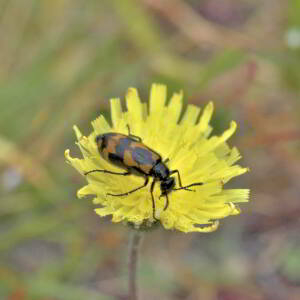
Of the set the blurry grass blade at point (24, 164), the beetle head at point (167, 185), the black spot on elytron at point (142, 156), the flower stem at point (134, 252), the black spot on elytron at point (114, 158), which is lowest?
the flower stem at point (134, 252)

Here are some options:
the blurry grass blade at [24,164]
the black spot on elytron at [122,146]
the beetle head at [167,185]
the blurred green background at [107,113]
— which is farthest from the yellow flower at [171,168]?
the blurry grass blade at [24,164]

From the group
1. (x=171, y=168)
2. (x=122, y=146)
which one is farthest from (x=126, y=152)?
(x=171, y=168)

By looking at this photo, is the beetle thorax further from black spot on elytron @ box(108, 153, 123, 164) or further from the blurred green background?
the blurred green background

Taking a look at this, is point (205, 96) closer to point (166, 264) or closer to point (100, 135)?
point (166, 264)

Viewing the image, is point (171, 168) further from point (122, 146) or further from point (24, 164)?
point (24, 164)

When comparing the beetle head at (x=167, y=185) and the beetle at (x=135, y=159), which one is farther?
the beetle head at (x=167, y=185)

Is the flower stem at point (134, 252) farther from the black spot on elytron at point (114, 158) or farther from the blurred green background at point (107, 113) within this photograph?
the blurred green background at point (107, 113)

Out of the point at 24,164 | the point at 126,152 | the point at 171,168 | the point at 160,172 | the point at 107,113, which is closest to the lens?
the point at 126,152
